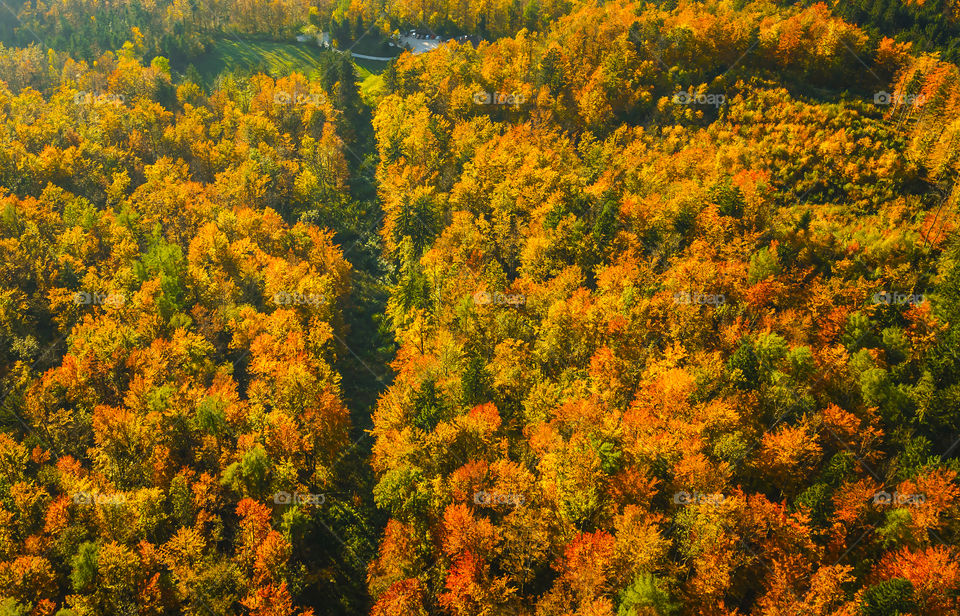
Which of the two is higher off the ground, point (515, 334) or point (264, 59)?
point (264, 59)

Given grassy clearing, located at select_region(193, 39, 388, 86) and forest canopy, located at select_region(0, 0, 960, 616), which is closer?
forest canopy, located at select_region(0, 0, 960, 616)

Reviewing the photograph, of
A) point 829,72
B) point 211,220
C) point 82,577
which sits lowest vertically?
point 82,577

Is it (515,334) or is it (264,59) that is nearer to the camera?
(515,334)

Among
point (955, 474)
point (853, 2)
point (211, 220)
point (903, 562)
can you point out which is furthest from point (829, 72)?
point (211, 220)

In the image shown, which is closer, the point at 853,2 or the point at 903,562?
the point at 903,562

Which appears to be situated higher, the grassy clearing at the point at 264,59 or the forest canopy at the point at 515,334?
the grassy clearing at the point at 264,59

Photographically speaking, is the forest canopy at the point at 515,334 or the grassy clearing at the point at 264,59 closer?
the forest canopy at the point at 515,334

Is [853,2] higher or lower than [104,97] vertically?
higher

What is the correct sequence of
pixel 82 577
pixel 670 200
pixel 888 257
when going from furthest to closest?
pixel 670 200, pixel 888 257, pixel 82 577

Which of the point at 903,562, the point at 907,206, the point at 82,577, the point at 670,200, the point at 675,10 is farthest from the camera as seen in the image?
the point at 675,10

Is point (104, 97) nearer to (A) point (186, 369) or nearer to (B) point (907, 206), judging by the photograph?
(A) point (186, 369)

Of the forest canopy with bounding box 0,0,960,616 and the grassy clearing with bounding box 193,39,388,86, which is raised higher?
the grassy clearing with bounding box 193,39,388,86
